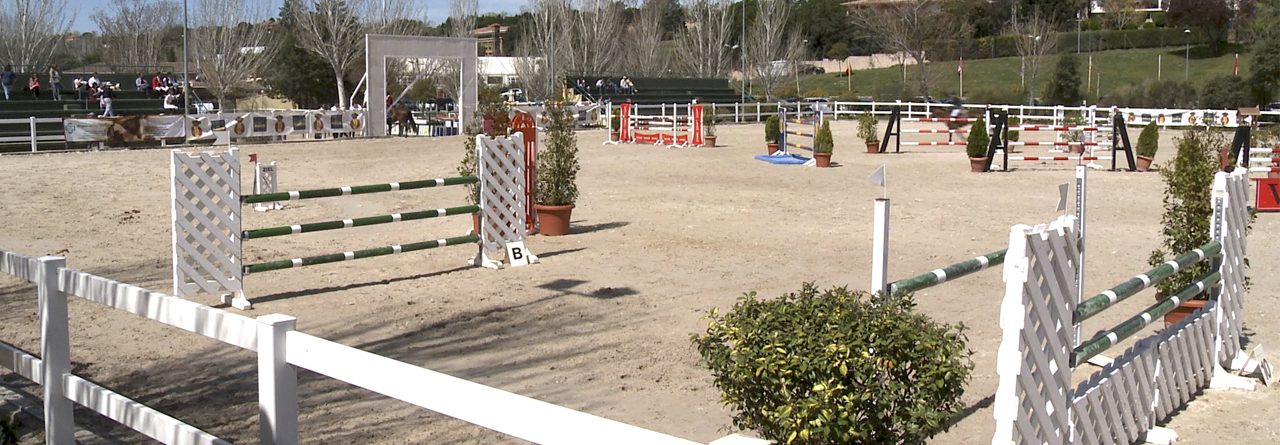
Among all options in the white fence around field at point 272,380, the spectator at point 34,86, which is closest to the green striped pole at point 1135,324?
the white fence around field at point 272,380

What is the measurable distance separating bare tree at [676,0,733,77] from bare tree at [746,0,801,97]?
1803 mm

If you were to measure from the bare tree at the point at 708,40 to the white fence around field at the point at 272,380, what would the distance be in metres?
63.7

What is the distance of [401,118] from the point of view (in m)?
36.2

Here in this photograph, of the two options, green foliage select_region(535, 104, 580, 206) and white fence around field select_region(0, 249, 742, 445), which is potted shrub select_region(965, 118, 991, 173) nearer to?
green foliage select_region(535, 104, 580, 206)

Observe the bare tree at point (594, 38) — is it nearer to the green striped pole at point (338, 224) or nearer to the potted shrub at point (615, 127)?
the potted shrub at point (615, 127)

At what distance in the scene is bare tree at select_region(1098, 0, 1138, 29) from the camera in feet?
304

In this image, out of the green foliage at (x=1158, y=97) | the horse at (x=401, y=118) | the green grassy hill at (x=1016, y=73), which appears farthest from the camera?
the green grassy hill at (x=1016, y=73)

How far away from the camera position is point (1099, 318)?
27.4 feet

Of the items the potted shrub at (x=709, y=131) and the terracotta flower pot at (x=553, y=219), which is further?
the potted shrub at (x=709, y=131)

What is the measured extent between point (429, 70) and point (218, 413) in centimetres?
5661

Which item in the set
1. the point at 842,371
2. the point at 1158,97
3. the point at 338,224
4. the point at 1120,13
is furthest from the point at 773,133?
the point at 1120,13

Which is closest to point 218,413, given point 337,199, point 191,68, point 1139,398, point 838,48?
point 1139,398

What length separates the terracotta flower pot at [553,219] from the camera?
1242 cm

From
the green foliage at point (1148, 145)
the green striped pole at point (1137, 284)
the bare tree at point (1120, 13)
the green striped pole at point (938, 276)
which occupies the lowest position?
the green striped pole at point (1137, 284)
